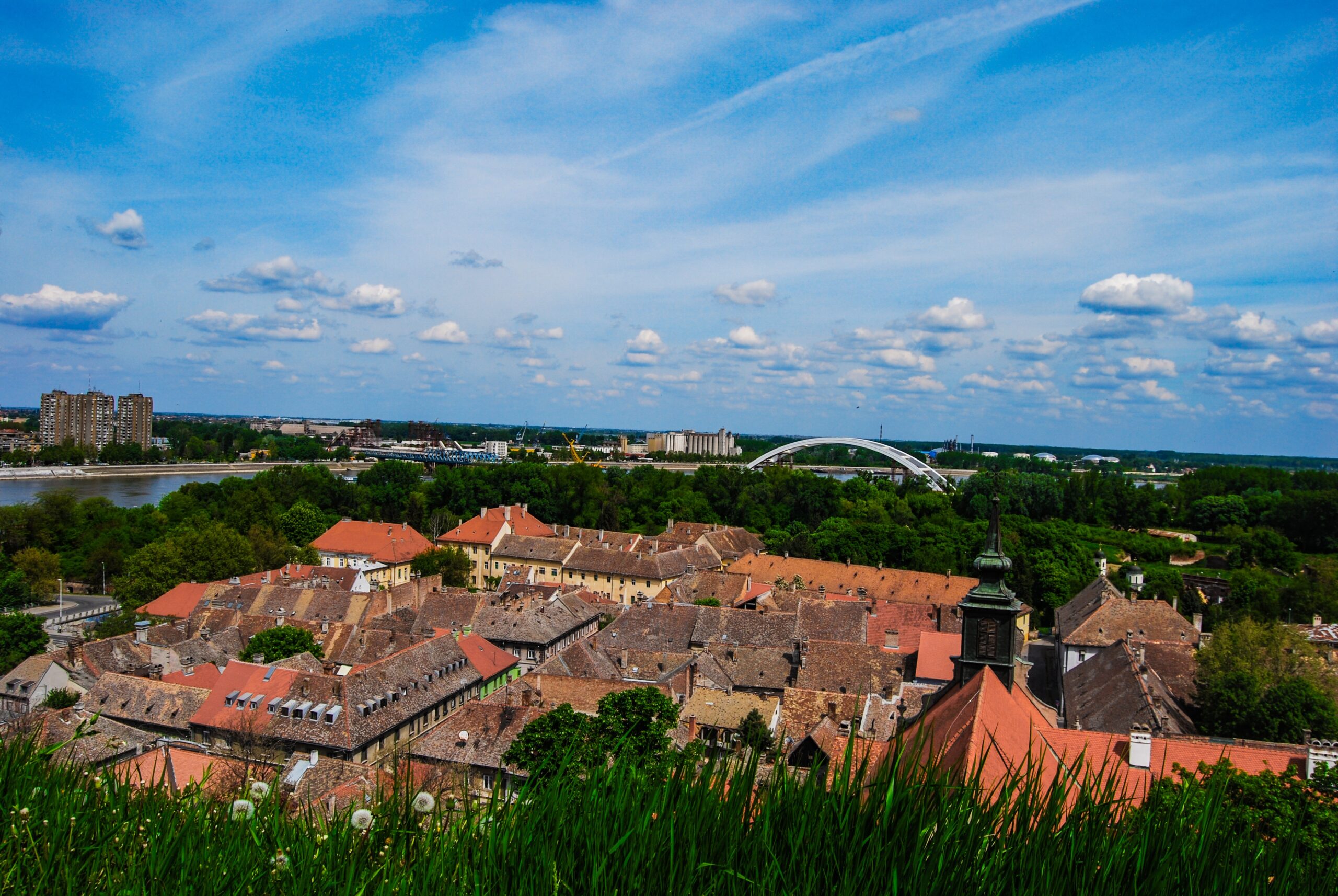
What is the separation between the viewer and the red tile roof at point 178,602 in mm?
50250

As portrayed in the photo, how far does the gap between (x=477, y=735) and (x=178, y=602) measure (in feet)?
104

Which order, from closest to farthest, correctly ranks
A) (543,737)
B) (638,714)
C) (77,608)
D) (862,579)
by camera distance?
(543,737) → (638,714) → (862,579) → (77,608)

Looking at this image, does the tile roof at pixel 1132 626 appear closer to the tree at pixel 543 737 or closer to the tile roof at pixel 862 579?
the tile roof at pixel 862 579

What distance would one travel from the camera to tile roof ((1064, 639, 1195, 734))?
2797 cm

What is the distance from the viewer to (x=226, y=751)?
29.2m

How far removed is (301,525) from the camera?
265 feet

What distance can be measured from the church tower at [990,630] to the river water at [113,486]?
322 feet

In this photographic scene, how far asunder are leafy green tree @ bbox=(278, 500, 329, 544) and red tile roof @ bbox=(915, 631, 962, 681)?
59842 millimetres

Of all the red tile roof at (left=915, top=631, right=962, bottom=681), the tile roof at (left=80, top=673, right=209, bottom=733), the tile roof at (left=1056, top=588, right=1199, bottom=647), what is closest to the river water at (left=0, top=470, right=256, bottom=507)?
the tile roof at (left=80, top=673, right=209, bottom=733)

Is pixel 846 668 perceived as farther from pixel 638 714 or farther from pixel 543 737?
pixel 543 737

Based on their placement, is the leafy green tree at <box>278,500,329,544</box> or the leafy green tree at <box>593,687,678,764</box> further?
the leafy green tree at <box>278,500,329,544</box>

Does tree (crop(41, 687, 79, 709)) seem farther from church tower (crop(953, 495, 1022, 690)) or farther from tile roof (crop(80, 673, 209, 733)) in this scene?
church tower (crop(953, 495, 1022, 690))

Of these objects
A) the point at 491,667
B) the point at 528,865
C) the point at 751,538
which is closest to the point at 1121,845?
the point at 528,865

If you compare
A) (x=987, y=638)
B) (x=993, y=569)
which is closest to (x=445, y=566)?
(x=993, y=569)
